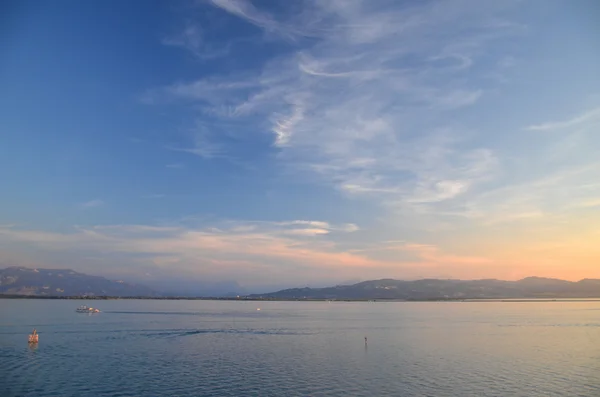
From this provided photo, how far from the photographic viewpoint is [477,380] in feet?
154

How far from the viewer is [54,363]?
53781mm

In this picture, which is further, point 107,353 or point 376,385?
point 107,353

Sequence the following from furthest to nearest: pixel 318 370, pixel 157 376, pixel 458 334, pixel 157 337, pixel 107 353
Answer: pixel 458 334
pixel 157 337
pixel 107 353
pixel 318 370
pixel 157 376

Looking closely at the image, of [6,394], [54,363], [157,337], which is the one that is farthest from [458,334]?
[6,394]

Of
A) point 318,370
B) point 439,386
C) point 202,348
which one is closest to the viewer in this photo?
point 439,386

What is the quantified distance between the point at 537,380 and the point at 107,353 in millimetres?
54448

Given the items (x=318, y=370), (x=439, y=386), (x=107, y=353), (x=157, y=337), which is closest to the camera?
(x=439, y=386)

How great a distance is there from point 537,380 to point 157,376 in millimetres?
40364

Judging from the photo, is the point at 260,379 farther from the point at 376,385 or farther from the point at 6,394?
the point at 6,394

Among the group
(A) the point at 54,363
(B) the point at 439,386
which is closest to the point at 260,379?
(B) the point at 439,386

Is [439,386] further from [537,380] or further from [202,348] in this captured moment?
[202,348]

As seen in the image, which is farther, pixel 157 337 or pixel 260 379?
pixel 157 337

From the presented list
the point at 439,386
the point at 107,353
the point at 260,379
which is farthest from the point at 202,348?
the point at 439,386

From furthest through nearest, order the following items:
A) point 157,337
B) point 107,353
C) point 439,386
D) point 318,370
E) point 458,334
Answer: point 458,334 → point 157,337 → point 107,353 → point 318,370 → point 439,386
